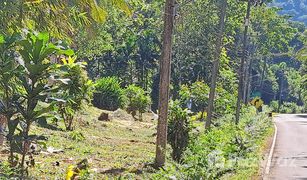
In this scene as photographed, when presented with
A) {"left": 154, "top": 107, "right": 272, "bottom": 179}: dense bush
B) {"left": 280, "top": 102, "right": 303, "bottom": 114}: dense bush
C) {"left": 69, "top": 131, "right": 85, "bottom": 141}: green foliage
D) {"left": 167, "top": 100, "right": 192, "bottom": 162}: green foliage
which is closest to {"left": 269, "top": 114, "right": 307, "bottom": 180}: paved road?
{"left": 154, "top": 107, "right": 272, "bottom": 179}: dense bush

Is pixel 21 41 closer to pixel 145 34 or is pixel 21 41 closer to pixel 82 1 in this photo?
pixel 82 1

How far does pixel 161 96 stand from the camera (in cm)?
1338

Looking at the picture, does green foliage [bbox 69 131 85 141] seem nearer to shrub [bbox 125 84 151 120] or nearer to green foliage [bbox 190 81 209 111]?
shrub [bbox 125 84 151 120]

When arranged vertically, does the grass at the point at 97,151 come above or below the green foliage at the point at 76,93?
below

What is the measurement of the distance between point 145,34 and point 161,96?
37857mm

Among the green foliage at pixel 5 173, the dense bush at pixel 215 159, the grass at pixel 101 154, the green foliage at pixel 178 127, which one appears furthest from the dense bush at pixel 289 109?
the green foliage at pixel 5 173

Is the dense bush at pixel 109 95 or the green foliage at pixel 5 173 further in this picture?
the dense bush at pixel 109 95

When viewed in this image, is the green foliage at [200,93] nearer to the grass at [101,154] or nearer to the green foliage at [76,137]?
the grass at [101,154]

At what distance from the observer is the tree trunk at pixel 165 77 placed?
42.1 feet

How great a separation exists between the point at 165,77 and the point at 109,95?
73.5 feet

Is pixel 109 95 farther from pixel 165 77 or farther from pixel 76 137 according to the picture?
pixel 165 77

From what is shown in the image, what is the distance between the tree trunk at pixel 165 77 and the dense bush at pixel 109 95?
2134cm

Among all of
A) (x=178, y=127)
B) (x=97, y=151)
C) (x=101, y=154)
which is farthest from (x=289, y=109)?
(x=101, y=154)

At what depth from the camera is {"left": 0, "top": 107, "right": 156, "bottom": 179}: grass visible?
38.6 ft
